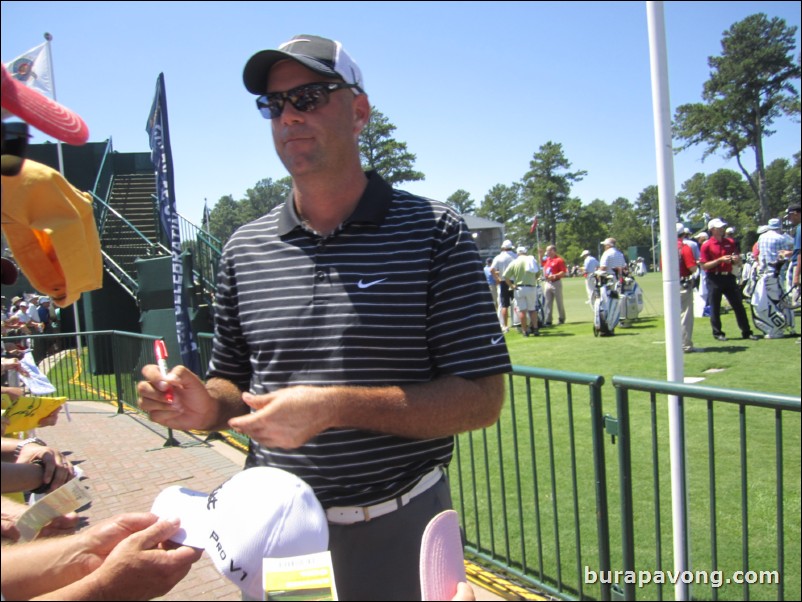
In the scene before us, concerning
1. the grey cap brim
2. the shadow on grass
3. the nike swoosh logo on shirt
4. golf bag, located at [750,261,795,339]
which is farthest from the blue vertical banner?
golf bag, located at [750,261,795,339]

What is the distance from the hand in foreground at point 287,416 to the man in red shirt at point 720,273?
10.7 meters

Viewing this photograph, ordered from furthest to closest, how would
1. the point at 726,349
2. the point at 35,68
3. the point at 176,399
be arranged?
the point at 726,349, the point at 35,68, the point at 176,399

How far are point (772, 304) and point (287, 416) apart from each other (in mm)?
11590

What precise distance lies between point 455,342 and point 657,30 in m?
2.40

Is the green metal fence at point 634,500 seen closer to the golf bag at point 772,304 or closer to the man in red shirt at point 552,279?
the golf bag at point 772,304

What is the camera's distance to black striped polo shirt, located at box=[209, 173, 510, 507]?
66.5 inches

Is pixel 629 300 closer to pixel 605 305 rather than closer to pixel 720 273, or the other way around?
pixel 605 305

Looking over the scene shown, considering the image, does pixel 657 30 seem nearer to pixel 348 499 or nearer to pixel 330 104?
pixel 330 104

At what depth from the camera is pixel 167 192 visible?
Result: 574 cm

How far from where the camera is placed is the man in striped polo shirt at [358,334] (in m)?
1.68

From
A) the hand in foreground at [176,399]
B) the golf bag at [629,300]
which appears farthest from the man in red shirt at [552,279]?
the hand in foreground at [176,399]

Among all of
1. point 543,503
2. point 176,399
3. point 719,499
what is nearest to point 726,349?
point 719,499

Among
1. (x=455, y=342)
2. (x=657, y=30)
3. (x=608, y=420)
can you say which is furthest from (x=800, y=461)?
(x=455, y=342)

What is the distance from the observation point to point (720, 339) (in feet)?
35.0
